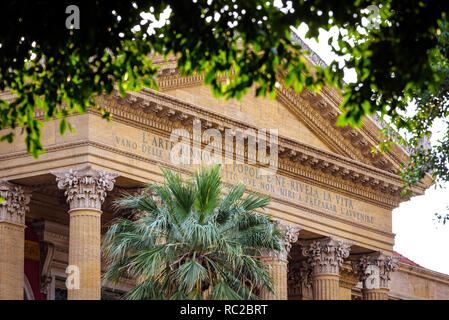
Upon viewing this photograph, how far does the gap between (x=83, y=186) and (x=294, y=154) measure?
23.2ft

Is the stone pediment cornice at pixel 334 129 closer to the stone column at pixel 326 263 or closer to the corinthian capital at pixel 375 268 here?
the corinthian capital at pixel 375 268

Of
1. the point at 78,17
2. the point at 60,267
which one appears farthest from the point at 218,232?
the point at 60,267

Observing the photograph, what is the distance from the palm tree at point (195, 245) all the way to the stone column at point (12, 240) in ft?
21.3

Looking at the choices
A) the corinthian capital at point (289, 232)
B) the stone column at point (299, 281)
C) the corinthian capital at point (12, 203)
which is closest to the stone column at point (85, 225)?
the corinthian capital at point (12, 203)

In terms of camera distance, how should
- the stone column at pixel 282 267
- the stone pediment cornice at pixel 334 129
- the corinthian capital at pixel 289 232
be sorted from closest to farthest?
the stone column at pixel 282 267 → the corinthian capital at pixel 289 232 → the stone pediment cornice at pixel 334 129

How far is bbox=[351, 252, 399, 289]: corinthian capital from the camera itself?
36500mm

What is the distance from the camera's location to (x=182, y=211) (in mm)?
22125

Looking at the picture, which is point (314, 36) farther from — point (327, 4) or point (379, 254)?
point (379, 254)

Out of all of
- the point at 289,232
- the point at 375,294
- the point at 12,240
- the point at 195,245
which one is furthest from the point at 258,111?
the point at 195,245

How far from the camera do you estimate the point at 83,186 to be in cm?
2850

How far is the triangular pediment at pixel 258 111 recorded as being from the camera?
106ft

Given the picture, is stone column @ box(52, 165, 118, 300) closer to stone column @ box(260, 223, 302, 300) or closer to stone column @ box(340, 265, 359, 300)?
stone column @ box(260, 223, 302, 300)

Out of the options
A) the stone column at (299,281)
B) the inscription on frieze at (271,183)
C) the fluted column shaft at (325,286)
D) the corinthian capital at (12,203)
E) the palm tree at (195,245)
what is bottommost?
the palm tree at (195,245)

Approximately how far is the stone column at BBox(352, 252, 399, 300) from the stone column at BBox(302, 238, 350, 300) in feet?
5.57
